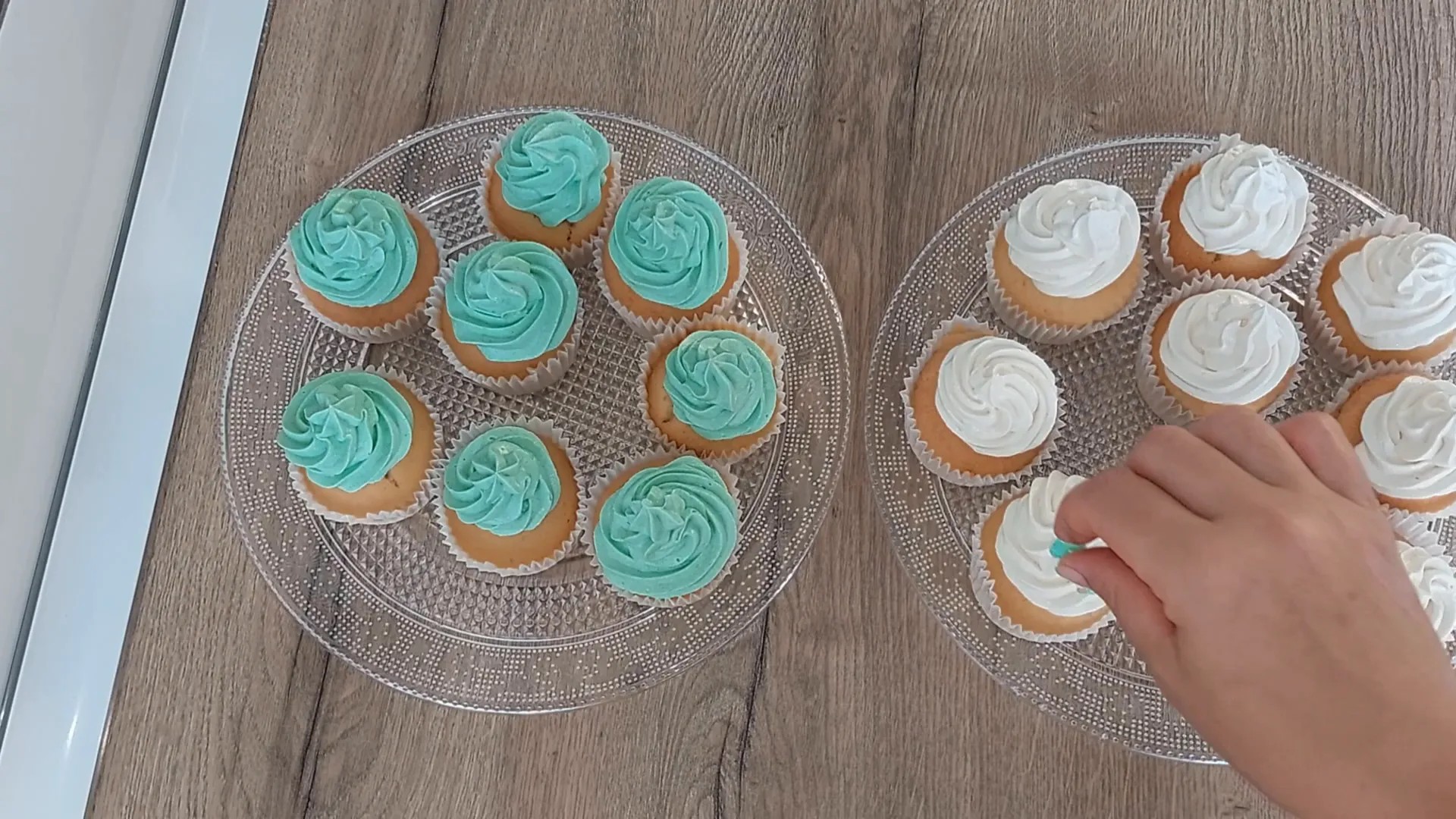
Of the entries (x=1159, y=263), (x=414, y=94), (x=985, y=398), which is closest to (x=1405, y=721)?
(x=985, y=398)

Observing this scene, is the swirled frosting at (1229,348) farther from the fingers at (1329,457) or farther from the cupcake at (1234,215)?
the fingers at (1329,457)

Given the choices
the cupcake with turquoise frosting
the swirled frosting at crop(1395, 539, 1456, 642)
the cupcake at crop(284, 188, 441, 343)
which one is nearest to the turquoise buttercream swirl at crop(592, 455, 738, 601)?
the cupcake with turquoise frosting

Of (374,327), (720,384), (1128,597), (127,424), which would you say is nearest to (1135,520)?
(1128,597)

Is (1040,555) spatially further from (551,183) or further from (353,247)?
(353,247)

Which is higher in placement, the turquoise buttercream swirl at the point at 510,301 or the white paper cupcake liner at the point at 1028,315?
the white paper cupcake liner at the point at 1028,315

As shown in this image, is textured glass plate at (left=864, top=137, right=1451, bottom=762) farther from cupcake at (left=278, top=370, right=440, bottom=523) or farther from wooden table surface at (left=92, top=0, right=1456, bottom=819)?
cupcake at (left=278, top=370, right=440, bottom=523)

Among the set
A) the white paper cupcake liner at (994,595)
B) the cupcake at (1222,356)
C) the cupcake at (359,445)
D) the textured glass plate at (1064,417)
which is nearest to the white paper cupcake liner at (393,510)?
the cupcake at (359,445)
